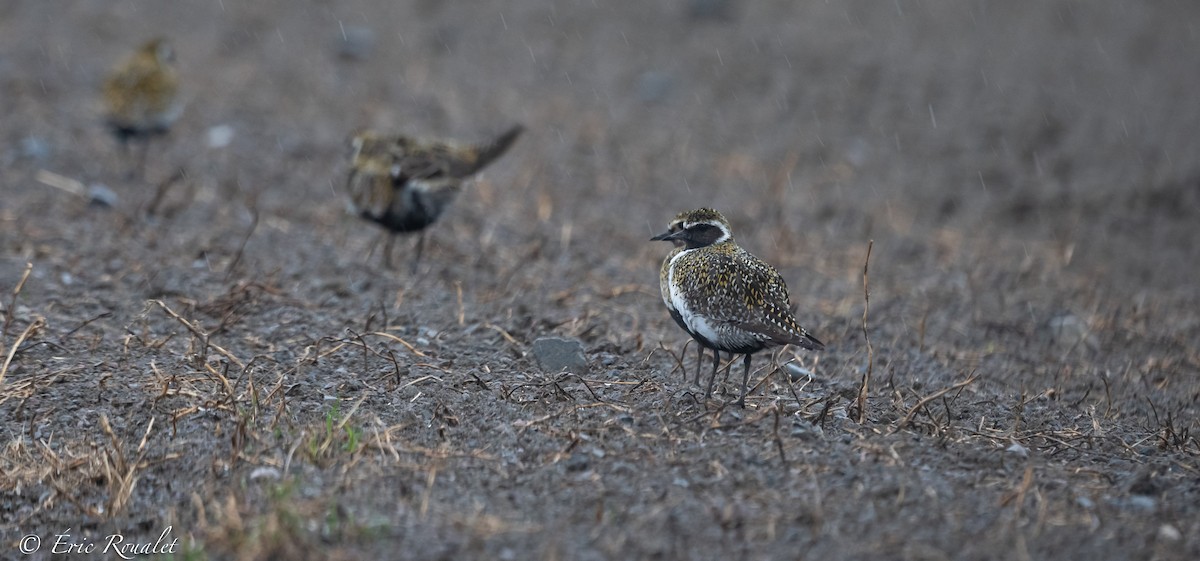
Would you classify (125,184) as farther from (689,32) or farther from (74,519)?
(689,32)

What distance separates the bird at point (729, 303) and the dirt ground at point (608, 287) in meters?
0.29

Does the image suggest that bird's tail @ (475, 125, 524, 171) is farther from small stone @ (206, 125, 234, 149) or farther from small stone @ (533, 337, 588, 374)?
small stone @ (206, 125, 234, 149)

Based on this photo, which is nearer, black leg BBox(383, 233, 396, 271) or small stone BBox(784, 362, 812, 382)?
small stone BBox(784, 362, 812, 382)

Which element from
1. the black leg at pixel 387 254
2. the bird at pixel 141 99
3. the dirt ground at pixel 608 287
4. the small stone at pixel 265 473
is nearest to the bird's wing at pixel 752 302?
the dirt ground at pixel 608 287

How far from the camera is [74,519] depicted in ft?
15.5

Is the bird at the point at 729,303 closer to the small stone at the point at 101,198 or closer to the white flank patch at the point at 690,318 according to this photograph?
the white flank patch at the point at 690,318

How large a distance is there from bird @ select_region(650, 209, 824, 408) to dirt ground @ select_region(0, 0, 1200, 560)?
294 mm

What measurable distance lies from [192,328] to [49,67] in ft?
23.7

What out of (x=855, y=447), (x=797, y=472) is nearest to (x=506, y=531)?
(x=797, y=472)

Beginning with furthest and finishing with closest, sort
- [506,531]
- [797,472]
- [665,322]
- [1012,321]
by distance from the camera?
[1012,321] → [665,322] → [797,472] → [506,531]

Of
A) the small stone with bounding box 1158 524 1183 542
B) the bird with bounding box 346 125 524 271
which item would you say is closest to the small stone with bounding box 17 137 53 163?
the bird with bounding box 346 125 524 271

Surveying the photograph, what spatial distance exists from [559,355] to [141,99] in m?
4.83

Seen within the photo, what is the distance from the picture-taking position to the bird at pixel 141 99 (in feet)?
29.6

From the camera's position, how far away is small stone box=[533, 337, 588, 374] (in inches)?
228
